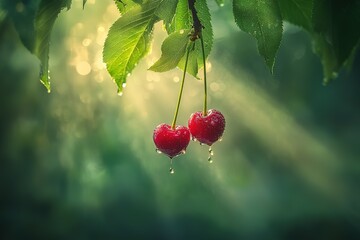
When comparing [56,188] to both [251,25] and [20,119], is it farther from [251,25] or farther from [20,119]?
[251,25]

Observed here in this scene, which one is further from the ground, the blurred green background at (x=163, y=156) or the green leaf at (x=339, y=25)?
the blurred green background at (x=163, y=156)

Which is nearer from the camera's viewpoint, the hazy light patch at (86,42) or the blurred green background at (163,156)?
the hazy light patch at (86,42)

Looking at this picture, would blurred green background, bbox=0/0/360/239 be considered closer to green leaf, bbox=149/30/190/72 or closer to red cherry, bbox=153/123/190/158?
red cherry, bbox=153/123/190/158

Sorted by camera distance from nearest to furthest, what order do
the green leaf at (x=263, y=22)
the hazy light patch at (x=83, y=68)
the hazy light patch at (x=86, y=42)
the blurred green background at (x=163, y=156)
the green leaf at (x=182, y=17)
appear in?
the green leaf at (x=263, y=22)
the green leaf at (x=182, y=17)
the hazy light patch at (x=86, y=42)
the hazy light patch at (x=83, y=68)
the blurred green background at (x=163, y=156)

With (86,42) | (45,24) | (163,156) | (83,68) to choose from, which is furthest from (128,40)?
(163,156)

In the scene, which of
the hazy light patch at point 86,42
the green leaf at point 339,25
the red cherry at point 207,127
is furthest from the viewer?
the hazy light patch at point 86,42

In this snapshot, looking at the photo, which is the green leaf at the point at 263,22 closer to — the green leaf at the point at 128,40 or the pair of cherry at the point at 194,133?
the green leaf at the point at 128,40

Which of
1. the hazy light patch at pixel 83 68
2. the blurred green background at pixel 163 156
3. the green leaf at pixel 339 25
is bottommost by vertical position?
the green leaf at pixel 339 25

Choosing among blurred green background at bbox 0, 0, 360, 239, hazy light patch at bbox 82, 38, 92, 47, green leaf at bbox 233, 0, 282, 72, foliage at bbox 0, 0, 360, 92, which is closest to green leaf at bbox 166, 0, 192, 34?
foliage at bbox 0, 0, 360, 92

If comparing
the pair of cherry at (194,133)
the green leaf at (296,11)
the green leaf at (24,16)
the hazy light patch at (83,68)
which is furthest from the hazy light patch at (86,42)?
the green leaf at (24,16)

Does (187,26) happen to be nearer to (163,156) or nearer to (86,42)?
(86,42)
